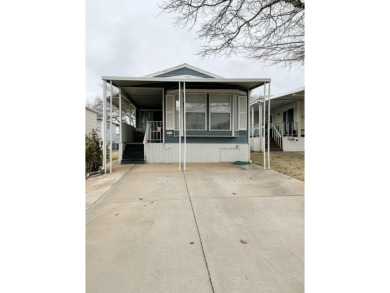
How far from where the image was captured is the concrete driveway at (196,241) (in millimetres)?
1599

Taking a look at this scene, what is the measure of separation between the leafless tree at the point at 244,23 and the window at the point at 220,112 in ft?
7.09

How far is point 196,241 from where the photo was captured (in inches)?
86.6

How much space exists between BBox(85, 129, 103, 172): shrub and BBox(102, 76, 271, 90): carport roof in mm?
2157

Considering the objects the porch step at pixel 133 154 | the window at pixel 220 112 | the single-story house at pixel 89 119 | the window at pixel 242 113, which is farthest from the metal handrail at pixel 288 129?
the single-story house at pixel 89 119

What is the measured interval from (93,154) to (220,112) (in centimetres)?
507

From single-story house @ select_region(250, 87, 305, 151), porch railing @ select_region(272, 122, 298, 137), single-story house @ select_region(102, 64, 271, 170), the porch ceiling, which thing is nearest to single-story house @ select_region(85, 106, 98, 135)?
the porch ceiling

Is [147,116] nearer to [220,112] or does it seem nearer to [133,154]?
[133,154]

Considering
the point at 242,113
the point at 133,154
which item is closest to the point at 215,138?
the point at 242,113

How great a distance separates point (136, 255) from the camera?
6.37 feet

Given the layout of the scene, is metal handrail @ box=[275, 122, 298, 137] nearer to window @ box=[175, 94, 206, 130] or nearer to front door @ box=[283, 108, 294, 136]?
front door @ box=[283, 108, 294, 136]

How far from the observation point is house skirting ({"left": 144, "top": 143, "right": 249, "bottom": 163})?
8.24 meters

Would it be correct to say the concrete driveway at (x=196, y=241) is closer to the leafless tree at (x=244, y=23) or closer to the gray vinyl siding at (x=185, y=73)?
the leafless tree at (x=244, y=23)
